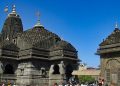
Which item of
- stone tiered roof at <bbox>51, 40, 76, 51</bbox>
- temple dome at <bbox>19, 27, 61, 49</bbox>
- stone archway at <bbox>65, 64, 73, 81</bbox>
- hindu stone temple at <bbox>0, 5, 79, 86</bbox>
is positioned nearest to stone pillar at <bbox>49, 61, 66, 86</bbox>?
hindu stone temple at <bbox>0, 5, 79, 86</bbox>

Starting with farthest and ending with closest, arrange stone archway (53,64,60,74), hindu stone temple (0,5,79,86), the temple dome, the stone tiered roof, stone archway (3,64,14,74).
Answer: stone archway (3,64,14,74) < the temple dome < stone archway (53,64,60,74) < the stone tiered roof < hindu stone temple (0,5,79,86)

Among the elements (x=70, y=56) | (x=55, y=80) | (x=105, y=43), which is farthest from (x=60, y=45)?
(x=105, y=43)

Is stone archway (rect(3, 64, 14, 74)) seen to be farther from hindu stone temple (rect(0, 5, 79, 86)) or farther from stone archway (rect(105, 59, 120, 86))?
stone archway (rect(105, 59, 120, 86))

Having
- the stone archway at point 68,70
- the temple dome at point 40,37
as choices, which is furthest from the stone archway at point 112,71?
the temple dome at point 40,37

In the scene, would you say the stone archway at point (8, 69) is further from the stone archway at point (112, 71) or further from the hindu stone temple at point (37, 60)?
the stone archway at point (112, 71)

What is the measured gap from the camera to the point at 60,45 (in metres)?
50.0

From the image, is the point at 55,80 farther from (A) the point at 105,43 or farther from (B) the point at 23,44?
(A) the point at 105,43

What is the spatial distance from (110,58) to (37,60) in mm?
17554

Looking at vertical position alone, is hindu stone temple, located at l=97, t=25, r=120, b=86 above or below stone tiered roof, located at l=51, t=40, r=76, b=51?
below

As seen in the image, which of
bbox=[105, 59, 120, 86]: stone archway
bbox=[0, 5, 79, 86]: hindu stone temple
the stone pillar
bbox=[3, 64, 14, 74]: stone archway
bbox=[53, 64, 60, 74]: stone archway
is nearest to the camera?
bbox=[105, 59, 120, 86]: stone archway

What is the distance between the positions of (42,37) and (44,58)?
4.33 metres

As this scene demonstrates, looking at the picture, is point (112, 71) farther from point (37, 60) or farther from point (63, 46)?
point (37, 60)

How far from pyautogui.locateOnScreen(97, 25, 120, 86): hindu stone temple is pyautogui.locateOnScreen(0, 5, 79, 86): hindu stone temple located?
519 inches

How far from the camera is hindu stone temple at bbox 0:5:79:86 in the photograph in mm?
49000
